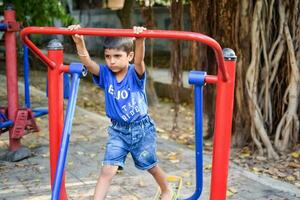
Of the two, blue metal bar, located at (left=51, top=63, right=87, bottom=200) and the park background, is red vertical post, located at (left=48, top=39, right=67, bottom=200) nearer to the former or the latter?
blue metal bar, located at (left=51, top=63, right=87, bottom=200)

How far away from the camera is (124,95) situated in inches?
106

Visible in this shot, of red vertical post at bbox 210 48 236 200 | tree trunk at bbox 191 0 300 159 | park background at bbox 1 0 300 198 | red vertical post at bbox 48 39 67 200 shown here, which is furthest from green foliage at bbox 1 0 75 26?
red vertical post at bbox 210 48 236 200

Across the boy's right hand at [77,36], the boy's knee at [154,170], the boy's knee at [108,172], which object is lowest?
the boy's knee at [154,170]

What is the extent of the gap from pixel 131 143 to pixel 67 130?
17.7 inches

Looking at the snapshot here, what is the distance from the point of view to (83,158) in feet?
14.2

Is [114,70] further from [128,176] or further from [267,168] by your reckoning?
[267,168]

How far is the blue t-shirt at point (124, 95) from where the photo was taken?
2693 mm

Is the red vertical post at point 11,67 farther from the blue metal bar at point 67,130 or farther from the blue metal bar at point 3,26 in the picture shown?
the blue metal bar at point 67,130

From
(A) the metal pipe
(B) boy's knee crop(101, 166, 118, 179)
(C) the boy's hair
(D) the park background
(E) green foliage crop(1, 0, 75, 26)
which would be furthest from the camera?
(E) green foliage crop(1, 0, 75, 26)

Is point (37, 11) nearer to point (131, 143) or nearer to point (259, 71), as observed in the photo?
point (259, 71)

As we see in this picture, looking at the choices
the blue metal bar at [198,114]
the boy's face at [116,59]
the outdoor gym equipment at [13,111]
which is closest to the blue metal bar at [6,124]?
the outdoor gym equipment at [13,111]

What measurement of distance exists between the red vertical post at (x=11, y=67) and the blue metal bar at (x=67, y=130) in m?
1.74

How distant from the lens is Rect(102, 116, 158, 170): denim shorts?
2748 mm

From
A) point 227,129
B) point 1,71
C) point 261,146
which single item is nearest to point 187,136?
point 261,146
